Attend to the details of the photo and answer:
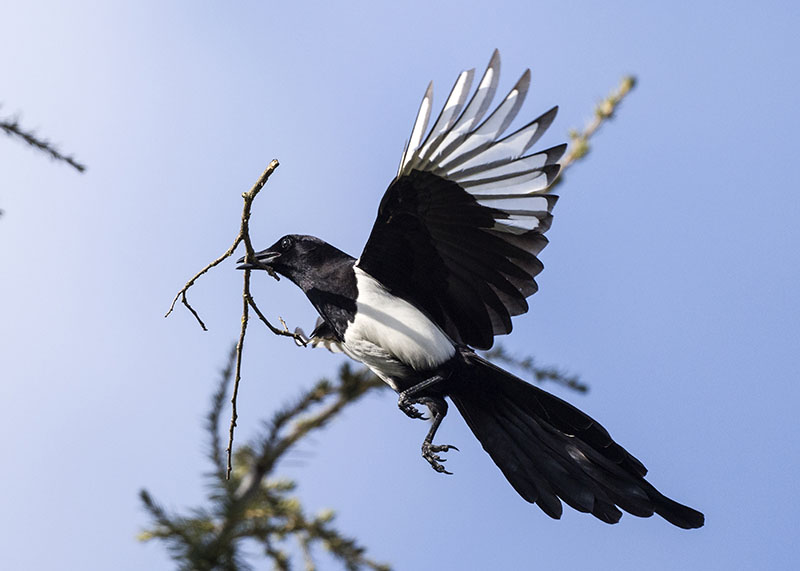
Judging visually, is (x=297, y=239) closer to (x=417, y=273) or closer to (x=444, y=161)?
(x=417, y=273)

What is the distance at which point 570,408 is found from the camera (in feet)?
9.27

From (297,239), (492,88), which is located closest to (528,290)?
(492,88)

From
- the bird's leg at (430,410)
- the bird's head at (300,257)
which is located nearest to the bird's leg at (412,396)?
the bird's leg at (430,410)

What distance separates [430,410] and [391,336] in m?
0.33

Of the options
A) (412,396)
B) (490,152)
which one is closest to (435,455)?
(412,396)

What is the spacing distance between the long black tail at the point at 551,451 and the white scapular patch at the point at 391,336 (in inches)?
6.7

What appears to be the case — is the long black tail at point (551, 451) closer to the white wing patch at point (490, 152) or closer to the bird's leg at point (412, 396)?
the bird's leg at point (412, 396)

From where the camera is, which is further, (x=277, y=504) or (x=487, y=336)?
(x=487, y=336)

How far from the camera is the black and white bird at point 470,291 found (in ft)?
8.40

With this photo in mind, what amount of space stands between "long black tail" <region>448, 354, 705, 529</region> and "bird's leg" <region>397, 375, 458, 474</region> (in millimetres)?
79

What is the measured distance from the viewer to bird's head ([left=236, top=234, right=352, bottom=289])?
2.96 meters

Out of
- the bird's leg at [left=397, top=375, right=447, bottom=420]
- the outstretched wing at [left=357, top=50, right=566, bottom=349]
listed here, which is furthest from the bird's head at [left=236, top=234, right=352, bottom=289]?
the bird's leg at [left=397, top=375, right=447, bottom=420]

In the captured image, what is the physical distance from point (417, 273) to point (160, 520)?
1.50 m

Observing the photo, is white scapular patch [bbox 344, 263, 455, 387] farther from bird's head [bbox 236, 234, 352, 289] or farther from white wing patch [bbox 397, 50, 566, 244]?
white wing patch [bbox 397, 50, 566, 244]
